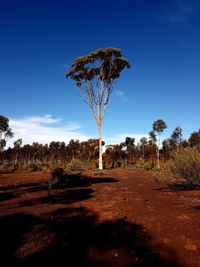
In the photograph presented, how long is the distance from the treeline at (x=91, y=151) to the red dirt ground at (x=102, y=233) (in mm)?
34975

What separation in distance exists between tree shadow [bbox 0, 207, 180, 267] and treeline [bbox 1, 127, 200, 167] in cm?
3691

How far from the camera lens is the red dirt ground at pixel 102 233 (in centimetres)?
430

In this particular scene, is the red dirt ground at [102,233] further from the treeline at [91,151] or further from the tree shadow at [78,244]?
the treeline at [91,151]

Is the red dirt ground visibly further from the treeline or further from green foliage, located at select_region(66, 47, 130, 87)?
the treeline

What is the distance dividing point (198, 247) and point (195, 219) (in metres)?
1.91

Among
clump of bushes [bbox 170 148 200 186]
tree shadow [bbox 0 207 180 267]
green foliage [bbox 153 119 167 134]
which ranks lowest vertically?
tree shadow [bbox 0 207 180 267]

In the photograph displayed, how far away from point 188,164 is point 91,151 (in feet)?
150

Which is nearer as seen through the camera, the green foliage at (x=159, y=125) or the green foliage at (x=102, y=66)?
the green foliage at (x=102, y=66)

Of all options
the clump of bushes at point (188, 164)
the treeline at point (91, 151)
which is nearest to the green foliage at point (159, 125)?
the treeline at point (91, 151)

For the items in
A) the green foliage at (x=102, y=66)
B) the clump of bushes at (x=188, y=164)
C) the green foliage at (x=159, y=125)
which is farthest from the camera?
the green foliage at (x=159, y=125)

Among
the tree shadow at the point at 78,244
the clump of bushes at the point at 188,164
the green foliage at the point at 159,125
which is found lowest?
the tree shadow at the point at 78,244

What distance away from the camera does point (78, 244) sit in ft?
16.1

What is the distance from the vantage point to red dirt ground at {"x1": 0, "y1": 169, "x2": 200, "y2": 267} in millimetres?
4305

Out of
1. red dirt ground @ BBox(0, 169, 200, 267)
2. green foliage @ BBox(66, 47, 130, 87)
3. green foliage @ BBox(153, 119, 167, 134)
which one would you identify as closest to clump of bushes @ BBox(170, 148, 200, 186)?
red dirt ground @ BBox(0, 169, 200, 267)
